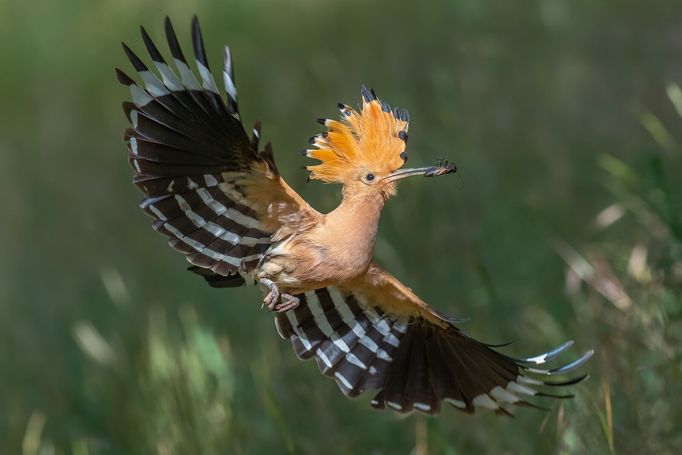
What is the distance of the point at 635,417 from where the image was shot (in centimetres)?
335

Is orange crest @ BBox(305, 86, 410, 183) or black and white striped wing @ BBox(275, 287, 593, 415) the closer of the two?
orange crest @ BBox(305, 86, 410, 183)

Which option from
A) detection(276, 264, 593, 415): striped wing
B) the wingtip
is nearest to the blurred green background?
detection(276, 264, 593, 415): striped wing

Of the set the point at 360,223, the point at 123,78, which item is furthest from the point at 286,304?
the point at 123,78

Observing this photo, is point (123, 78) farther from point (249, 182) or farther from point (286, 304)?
point (286, 304)

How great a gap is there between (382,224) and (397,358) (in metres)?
1.15

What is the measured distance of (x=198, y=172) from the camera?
301 centimetres

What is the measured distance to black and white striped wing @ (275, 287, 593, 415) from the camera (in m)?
3.37

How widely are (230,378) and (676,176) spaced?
138cm

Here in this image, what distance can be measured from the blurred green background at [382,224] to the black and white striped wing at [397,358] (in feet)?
0.41

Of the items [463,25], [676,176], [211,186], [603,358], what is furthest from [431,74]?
[211,186]

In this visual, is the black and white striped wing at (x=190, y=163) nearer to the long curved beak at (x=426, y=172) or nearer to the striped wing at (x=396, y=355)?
the long curved beak at (x=426, y=172)

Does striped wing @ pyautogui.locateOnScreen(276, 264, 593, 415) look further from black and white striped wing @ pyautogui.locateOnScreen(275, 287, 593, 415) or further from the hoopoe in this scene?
the hoopoe

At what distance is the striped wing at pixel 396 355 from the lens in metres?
3.36

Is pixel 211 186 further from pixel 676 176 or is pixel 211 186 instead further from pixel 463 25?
pixel 463 25
